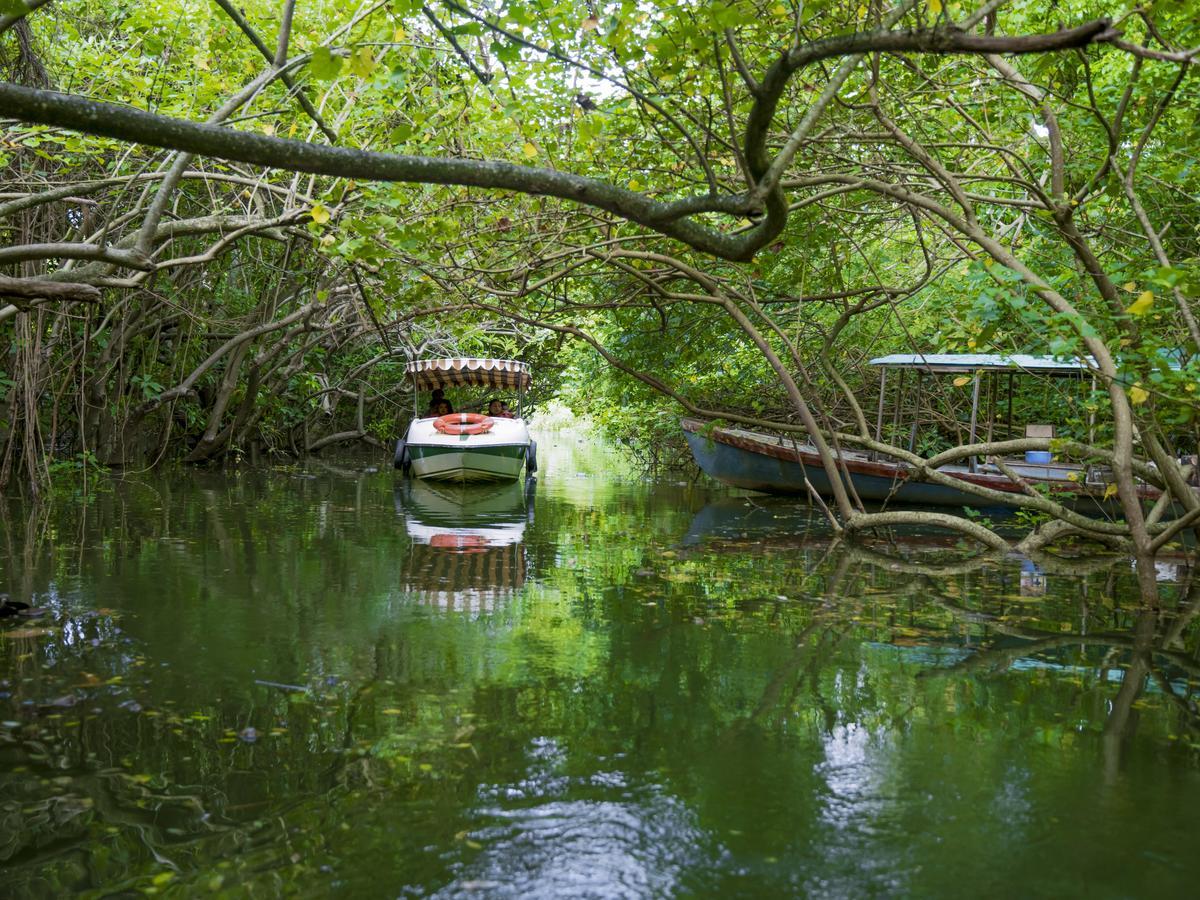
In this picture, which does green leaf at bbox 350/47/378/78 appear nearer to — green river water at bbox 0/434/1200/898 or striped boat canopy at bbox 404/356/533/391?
green river water at bbox 0/434/1200/898

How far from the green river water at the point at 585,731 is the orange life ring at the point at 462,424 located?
10.7 m

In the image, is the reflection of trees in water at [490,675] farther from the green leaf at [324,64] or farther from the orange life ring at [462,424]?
the orange life ring at [462,424]

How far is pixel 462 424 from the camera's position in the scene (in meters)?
21.1

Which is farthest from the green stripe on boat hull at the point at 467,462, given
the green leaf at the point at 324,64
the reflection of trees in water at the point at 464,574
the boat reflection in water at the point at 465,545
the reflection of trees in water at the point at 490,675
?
the green leaf at the point at 324,64

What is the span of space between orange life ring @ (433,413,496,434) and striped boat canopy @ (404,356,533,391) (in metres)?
1.13

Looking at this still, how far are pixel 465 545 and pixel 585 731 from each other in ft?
23.2

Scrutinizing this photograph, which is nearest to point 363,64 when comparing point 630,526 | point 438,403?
point 630,526

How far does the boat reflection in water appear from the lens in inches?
346

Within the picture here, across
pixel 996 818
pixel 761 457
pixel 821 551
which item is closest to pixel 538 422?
pixel 761 457

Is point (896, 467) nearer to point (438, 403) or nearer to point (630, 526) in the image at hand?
point (630, 526)

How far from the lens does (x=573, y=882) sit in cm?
351

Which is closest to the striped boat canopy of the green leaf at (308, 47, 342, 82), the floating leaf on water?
the floating leaf on water

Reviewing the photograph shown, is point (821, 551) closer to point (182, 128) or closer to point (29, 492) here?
point (182, 128)

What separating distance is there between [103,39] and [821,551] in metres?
12.5
